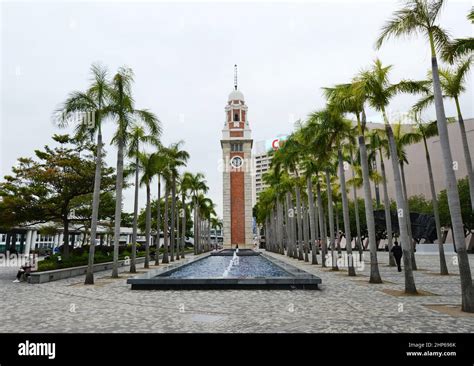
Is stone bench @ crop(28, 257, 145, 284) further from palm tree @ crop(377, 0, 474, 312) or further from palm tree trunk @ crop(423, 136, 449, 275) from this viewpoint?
palm tree trunk @ crop(423, 136, 449, 275)

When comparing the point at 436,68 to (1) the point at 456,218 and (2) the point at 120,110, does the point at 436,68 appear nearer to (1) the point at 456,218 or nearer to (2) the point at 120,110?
(1) the point at 456,218

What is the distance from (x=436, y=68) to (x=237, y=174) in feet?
208

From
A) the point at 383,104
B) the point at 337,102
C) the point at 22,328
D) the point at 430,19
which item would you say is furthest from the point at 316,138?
the point at 22,328

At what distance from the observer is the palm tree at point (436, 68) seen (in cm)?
977

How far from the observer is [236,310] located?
9664 millimetres

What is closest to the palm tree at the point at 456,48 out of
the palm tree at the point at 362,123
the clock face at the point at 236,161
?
the palm tree at the point at 362,123

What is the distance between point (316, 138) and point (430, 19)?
31.3 ft

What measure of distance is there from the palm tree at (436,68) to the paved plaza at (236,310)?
1.45 m

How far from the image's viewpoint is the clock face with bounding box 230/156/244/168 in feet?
243

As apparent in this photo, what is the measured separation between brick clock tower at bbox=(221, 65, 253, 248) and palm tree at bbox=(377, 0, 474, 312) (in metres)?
61.5

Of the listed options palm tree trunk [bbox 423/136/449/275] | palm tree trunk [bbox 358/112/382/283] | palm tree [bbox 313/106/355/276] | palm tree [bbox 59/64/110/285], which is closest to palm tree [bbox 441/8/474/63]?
palm tree trunk [bbox 358/112/382/283]

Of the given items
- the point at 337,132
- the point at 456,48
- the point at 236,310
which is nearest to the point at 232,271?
the point at 337,132
